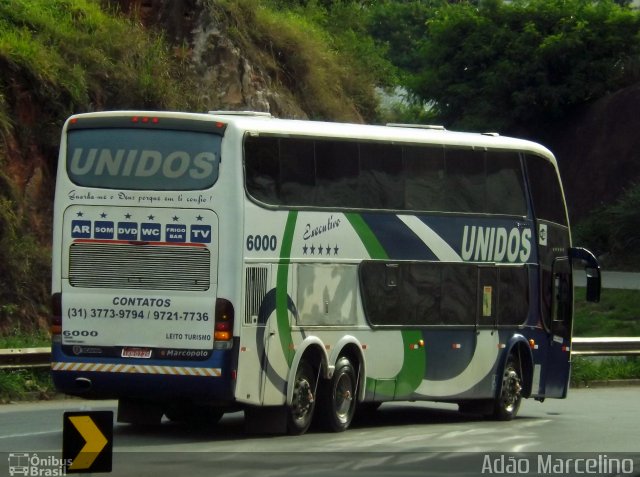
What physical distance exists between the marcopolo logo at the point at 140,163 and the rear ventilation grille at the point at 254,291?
3.86ft

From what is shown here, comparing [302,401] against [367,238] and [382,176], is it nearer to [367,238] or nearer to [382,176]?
[367,238]

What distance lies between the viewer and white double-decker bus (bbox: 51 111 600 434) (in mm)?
14805

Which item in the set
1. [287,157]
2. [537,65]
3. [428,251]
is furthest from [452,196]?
[537,65]

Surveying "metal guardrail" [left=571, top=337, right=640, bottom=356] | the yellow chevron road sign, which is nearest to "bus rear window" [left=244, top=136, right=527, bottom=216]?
"metal guardrail" [left=571, top=337, right=640, bottom=356]

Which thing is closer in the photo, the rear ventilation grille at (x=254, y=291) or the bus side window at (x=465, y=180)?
the rear ventilation grille at (x=254, y=291)

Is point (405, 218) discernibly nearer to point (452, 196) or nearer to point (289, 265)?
point (452, 196)

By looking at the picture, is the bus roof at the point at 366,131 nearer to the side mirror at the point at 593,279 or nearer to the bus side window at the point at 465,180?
the bus side window at the point at 465,180

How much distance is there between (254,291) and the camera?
15047 mm

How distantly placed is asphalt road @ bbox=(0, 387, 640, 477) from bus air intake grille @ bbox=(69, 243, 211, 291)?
1.65 m

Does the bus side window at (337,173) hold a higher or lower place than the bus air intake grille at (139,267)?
higher

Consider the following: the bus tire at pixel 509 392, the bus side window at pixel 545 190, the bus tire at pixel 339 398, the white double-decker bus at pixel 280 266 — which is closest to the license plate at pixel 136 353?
the white double-decker bus at pixel 280 266

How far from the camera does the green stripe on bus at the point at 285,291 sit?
1548cm

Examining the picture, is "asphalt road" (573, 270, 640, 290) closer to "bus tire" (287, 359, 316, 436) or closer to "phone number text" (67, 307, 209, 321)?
"bus tire" (287, 359, 316, 436)

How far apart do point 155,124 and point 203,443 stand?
11.4 feet
